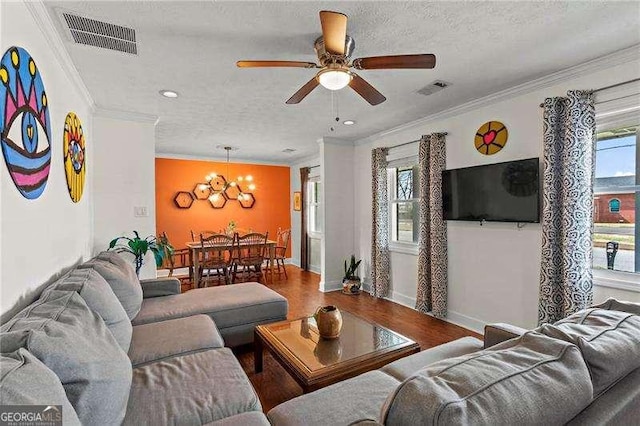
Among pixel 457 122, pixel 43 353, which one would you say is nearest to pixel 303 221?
pixel 457 122

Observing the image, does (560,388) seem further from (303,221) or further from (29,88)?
(303,221)

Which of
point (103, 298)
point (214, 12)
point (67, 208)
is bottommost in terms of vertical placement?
point (103, 298)

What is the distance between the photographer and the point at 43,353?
0.99 m

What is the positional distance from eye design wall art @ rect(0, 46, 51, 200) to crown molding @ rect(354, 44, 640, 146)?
3511 mm

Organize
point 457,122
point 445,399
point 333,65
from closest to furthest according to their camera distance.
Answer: point 445,399 → point 333,65 → point 457,122

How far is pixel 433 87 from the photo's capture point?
9.12 feet

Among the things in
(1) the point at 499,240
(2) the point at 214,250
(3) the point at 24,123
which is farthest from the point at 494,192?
(2) the point at 214,250

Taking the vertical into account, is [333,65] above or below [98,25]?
below

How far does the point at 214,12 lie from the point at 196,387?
1.97 metres

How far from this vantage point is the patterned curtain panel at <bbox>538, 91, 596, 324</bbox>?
2318 mm

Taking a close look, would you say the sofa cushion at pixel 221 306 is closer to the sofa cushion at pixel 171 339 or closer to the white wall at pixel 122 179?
the sofa cushion at pixel 171 339

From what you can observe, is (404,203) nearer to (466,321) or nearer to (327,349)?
(466,321)

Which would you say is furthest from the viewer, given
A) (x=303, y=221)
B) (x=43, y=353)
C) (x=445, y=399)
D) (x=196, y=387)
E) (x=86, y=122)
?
(x=303, y=221)

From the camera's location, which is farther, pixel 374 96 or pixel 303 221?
pixel 303 221
